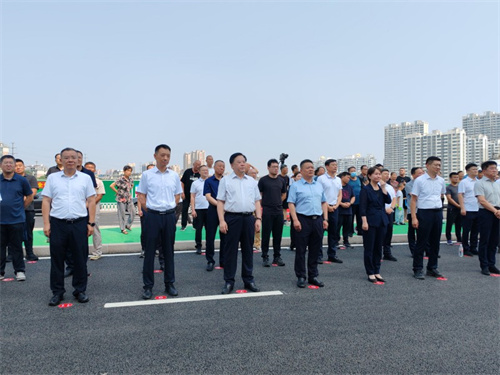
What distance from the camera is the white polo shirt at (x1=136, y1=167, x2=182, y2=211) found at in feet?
16.4

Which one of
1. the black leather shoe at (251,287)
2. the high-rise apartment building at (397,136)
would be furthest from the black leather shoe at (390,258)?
the high-rise apartment building at (397,136)

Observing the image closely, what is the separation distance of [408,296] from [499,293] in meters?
1.48

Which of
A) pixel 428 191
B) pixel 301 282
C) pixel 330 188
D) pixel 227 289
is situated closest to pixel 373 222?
pixel 428 191

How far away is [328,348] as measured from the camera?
330cm

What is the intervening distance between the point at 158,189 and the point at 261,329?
2485mm

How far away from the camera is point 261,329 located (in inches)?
148

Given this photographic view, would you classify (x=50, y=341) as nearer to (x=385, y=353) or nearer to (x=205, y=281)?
(x=205, y=281)

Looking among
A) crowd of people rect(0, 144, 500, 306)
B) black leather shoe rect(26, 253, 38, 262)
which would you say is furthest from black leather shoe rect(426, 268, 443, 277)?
black leather shoe rect(26, 253, 38, 262)

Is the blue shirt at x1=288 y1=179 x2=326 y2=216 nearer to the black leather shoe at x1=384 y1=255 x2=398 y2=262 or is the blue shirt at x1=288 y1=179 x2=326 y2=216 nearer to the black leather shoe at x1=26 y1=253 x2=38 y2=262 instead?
the black leather shoe at x1=384 y1=255 x2=398 y2=262

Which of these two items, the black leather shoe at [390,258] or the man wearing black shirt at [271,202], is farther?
the black leather shoe at [390,258]

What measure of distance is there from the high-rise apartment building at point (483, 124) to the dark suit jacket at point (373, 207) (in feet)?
379

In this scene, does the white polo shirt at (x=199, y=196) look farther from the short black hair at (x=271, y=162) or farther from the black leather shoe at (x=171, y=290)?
the black leather shoe at (x=171, y=290)

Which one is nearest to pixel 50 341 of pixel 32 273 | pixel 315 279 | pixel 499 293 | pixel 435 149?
pixel 32 273

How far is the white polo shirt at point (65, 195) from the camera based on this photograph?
15.2ft
